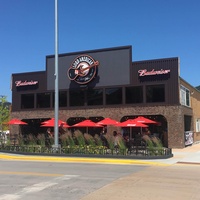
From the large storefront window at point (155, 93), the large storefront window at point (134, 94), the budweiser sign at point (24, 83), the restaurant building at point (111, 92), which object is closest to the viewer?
the restaurant building at point (111, 92)

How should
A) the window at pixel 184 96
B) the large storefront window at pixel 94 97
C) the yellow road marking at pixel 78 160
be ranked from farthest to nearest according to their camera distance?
the large storefront window at pixel 94 97
the window at pixel 184 96
the yellow road marking at pixel 78 160

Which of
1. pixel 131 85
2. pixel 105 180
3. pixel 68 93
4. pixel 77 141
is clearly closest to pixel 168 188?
pixel 105 180

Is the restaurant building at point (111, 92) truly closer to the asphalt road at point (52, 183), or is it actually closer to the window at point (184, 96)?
the window at point (184, 96)

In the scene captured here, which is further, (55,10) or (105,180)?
(55,10)

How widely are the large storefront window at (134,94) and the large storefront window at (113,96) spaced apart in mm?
693

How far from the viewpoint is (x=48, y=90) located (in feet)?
111

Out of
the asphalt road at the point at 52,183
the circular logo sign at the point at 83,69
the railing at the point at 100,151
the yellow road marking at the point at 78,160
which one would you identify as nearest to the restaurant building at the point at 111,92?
the circular logo sign at the point at 83,69

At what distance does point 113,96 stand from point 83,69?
388cm

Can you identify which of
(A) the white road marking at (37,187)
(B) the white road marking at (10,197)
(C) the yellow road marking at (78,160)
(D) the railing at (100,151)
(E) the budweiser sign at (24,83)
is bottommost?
(B) the white road marking at (10,197)

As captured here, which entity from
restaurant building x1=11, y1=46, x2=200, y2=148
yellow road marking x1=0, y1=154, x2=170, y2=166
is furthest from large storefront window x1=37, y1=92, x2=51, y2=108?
yellow road marking x1=0, y1=154, x2=170, y2=166

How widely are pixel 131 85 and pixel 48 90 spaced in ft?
28.9

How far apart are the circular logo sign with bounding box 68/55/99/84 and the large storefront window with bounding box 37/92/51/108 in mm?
3431

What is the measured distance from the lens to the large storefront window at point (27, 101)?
3497 centimetres

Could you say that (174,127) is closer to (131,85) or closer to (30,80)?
(131,85)
